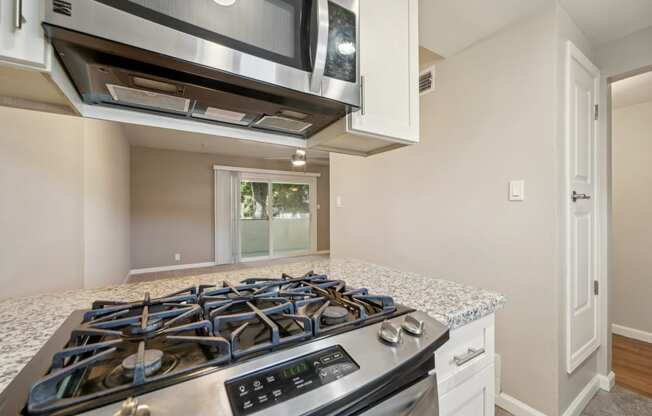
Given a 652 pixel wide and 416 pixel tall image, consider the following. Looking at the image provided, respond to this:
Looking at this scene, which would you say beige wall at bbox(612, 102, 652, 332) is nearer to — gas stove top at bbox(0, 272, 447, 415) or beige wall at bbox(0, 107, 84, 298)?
gas stove top at bbox(0, 272, 447, 415)

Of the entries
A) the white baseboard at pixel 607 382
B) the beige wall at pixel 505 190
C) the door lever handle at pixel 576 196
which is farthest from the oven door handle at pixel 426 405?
the white baseboard at pixel 607 382

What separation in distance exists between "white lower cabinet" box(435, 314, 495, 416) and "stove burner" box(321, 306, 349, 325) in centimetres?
29

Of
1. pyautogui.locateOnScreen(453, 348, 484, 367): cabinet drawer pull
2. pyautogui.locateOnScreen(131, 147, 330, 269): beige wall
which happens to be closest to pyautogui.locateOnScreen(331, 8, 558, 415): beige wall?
pyautogui.locateOnScreen(453, 348, 484, 367): cabinet drawer pull

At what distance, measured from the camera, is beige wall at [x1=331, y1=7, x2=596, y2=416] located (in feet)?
4.77

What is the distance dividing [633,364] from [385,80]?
2.97 m

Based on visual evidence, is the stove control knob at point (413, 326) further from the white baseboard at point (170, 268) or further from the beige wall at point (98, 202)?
the white baseboard at point (170, 268)

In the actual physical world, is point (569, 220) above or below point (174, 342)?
above

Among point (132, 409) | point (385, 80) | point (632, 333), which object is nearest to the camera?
point (132, 409)

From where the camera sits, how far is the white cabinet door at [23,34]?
0.47 meters

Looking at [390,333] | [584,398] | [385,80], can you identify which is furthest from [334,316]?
[584,398]

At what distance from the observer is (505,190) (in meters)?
1.63

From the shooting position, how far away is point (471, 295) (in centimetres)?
95

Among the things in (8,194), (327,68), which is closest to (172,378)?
(327,68)

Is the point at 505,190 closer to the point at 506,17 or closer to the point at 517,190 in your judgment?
the point at 517,190
